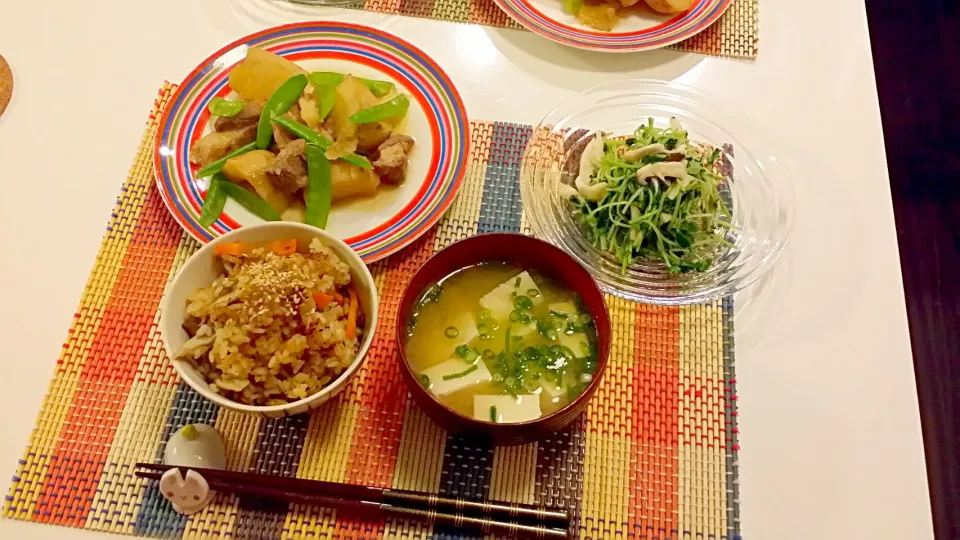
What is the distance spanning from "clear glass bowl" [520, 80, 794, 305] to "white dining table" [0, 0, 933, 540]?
9 centimetres

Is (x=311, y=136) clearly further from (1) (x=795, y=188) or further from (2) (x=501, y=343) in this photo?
(1) (x=795, y=188)

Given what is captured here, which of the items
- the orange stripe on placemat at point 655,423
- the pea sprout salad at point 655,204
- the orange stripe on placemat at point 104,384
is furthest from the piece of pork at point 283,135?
the orange stripe on placemat at point 655,423

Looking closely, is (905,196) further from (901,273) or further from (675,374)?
(675,374)

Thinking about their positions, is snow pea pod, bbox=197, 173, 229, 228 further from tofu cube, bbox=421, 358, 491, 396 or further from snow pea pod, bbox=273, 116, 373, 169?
tofu cube, bbox=421, 358, 491, 396

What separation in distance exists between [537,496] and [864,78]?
147 cm

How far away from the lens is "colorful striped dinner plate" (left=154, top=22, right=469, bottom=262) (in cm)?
146

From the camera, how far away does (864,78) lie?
1.83 meters

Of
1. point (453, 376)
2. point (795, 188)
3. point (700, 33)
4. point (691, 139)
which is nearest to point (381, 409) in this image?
point (453, 376)

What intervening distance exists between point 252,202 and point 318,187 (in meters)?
0.15

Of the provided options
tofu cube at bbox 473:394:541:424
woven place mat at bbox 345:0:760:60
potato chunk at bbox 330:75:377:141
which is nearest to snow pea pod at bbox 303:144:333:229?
potato chunk at bbox 330:75:377:141

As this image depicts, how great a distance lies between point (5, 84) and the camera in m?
1.75

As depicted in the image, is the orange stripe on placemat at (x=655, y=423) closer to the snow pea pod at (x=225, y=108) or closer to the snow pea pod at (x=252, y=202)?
the snow pea pod at (x=252, y=202)

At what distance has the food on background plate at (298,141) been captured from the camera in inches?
58.0

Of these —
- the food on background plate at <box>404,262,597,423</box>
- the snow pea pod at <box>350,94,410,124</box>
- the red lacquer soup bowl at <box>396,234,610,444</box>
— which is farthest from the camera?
the snow pea pod at <box>350,94,410,124</box>
